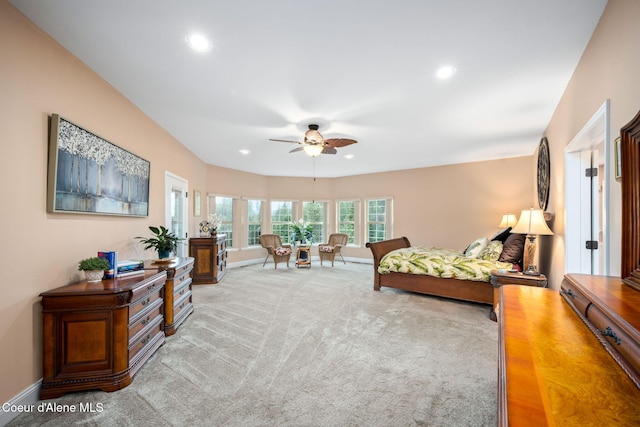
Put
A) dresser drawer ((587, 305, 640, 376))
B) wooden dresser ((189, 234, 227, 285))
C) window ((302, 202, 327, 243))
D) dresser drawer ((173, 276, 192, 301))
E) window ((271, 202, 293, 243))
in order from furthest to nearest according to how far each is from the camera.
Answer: window ((302, 202, 327, 243))
window ((271, 202, 293, 243))
wooden dresser ((189, 234, 227, 285))
dresser drawer ((173, 276, 192, 301))
dresser drawer ((587, 305, 640, 376))

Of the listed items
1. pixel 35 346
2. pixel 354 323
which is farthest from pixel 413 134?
pixel 35 346

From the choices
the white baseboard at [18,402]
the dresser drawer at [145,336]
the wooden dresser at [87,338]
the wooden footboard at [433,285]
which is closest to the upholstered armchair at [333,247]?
the wooden footboard at [433,285]

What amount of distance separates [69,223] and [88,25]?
1499 millimetres

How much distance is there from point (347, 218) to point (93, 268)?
22.1 ft

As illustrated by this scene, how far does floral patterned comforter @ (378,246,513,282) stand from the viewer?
3.93 m

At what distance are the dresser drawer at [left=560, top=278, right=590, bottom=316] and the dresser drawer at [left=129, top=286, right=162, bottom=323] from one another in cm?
278

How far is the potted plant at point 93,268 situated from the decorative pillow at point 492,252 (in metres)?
4.59

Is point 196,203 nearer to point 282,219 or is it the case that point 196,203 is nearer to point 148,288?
point 282,219

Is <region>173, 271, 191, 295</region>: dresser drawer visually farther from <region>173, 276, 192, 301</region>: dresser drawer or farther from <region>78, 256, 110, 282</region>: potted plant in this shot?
<region>78, 256, 110, 282</region>: potted plant

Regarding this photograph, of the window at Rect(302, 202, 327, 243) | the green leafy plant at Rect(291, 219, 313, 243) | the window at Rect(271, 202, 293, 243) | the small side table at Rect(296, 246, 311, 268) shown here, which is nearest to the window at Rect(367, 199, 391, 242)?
the window at Rect(302, 202, 327, 243)

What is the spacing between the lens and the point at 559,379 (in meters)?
0.77

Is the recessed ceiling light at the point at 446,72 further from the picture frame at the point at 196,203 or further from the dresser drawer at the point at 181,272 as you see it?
the picture frame at the point at 196,203

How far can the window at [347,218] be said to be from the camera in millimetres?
8262

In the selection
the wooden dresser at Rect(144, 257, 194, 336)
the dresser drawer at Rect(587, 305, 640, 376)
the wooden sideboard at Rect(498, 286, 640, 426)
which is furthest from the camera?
the wooden dresser at Rect(144, 257, 194, 336)
